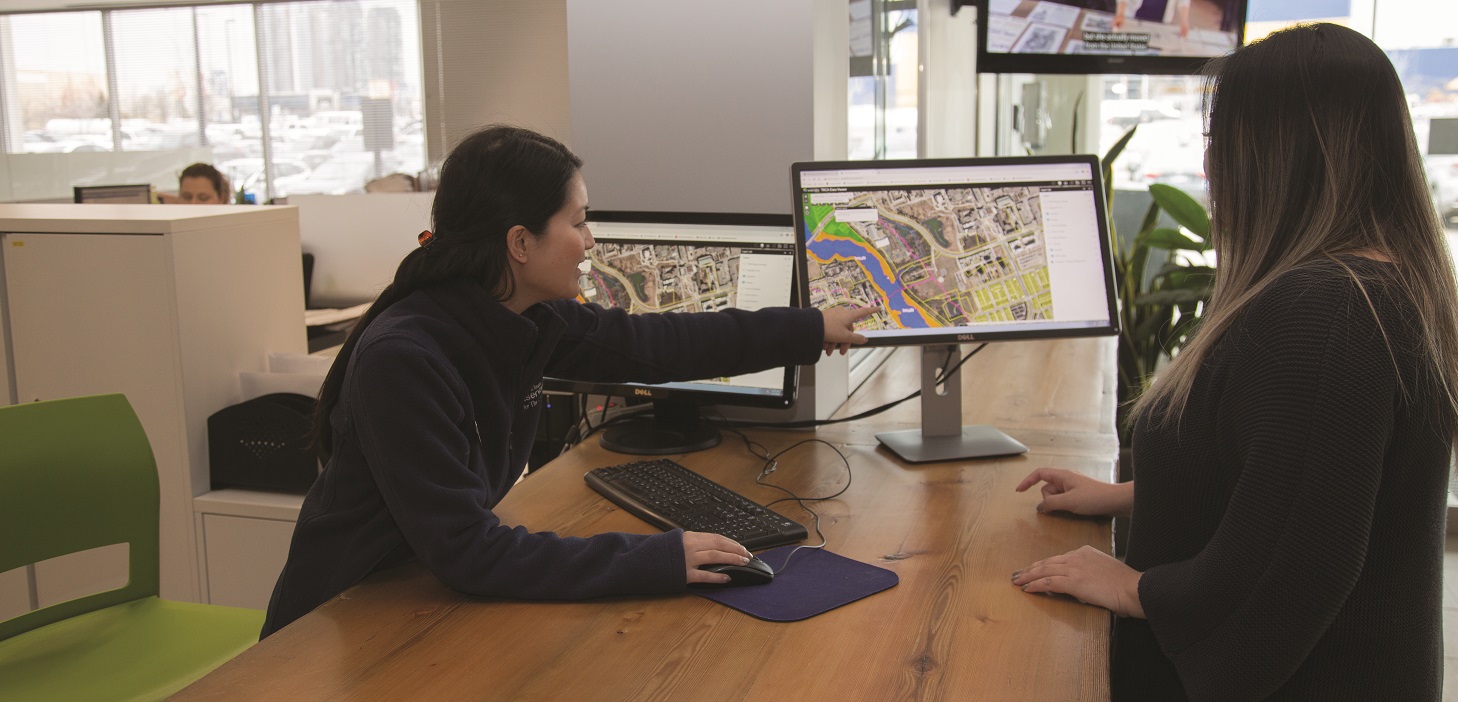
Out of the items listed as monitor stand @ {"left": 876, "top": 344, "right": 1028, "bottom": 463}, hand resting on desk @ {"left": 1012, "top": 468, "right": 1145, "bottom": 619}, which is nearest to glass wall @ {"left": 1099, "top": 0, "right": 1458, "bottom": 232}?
monitor stand @ {"left": 876, "top": 344, "right": 1028, "bottom": 463}

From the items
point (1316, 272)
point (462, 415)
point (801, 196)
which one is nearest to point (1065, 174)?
point (801, 196)

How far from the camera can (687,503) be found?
1564 mm

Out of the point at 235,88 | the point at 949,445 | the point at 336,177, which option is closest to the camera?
the point at 949,445

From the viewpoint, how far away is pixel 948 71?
4.04m

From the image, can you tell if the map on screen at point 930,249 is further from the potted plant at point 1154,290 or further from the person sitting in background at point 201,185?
the person sitting in background at point 201,185

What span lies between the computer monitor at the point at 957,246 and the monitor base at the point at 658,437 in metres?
0.34

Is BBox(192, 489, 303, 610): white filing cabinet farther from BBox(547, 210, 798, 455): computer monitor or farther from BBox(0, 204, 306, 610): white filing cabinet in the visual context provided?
BBox(547, 210, 798, 455): computer monitor

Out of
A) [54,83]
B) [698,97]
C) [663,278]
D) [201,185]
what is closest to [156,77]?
[54,83]

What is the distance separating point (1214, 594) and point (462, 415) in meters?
0.86

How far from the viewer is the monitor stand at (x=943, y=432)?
6.19ft

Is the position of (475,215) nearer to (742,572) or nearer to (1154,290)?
(742,572)

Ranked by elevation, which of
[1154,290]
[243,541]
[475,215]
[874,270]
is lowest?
[243,541]

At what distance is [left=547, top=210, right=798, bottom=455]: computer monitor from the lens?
1.92m

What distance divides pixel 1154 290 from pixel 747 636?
2621 mm
